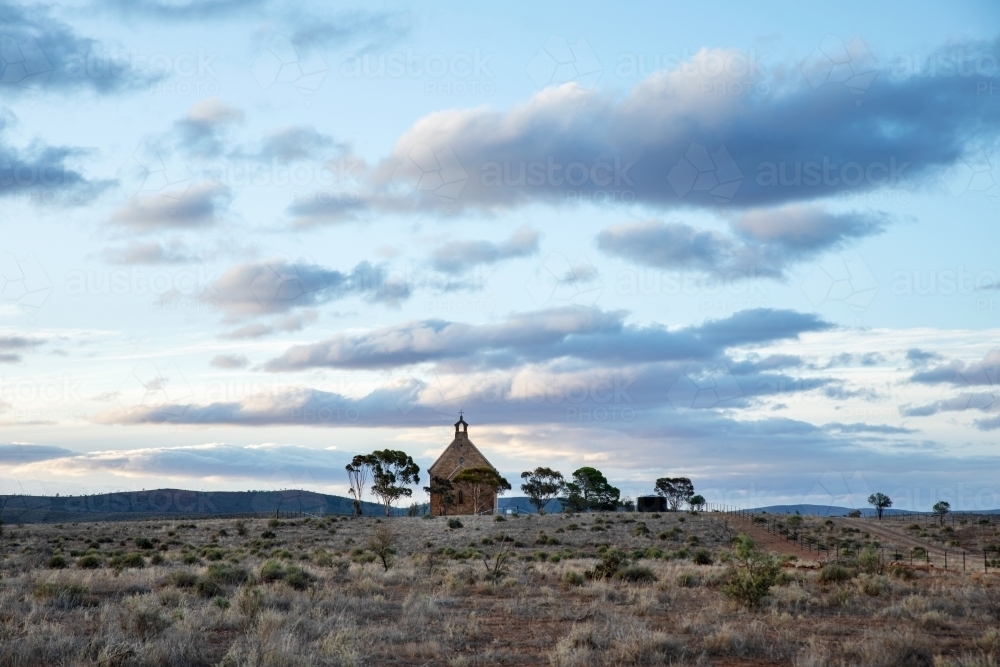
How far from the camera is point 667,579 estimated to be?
2742 centimetres

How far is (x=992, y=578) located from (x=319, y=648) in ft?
81.6

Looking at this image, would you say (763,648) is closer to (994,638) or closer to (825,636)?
(825,636)

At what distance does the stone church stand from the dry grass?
161 feet

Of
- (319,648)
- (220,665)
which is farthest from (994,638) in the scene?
(220,665)

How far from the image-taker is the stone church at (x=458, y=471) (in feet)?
277

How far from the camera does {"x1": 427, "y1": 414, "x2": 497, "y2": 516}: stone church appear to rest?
84312 millimetres

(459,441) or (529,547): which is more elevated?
(459,441)

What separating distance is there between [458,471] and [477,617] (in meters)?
68.1

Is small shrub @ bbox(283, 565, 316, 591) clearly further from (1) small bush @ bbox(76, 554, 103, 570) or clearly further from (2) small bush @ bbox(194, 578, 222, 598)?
(1) small bush @ bbox(76, 554, 103, 570)

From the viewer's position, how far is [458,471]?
8706cm

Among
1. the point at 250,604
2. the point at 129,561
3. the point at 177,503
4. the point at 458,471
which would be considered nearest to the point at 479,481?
the point at 458,471

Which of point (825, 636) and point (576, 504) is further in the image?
point (576, 504)

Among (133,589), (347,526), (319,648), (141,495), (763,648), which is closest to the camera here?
(319,648)

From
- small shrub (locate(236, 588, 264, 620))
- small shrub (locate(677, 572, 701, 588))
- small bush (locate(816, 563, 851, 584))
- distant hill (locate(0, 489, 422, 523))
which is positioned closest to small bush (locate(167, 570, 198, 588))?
small shrub (locate(236, 588, 264, 620))
